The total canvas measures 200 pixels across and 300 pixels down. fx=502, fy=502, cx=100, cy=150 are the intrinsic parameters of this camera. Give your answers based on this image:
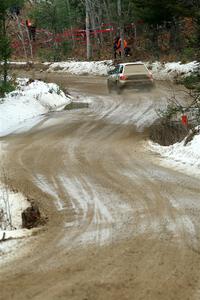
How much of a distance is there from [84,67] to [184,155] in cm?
3324

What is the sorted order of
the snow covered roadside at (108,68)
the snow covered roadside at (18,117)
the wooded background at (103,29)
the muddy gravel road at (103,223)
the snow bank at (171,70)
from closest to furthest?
the muddy gravel road at (103,223), the snow covered roadside at (18,117), the snow bank at (171,70), the snow covered roadside at (108,68), the wooded background at (103,29)

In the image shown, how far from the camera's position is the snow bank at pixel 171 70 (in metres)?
29.5

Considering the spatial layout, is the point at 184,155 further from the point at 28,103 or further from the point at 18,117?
the point at 28,103

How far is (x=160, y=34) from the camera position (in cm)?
4234

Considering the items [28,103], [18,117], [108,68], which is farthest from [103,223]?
[108,68]

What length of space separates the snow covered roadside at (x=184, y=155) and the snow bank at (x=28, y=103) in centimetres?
629

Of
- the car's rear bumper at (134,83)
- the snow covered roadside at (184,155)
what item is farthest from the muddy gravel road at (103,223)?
the car's rear bumper at (134,83)

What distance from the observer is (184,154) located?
436 inches

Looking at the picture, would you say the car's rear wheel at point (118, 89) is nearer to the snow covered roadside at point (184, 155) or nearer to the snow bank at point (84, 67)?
the snow covered roadside at point (184, 155)

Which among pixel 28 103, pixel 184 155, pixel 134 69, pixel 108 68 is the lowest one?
pixel 184 155

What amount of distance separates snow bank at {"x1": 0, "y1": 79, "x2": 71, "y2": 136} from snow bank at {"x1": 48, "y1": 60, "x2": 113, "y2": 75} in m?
16.1

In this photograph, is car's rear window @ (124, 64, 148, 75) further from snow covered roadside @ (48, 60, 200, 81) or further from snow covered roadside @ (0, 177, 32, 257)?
snow covered roadside @ (0, 177, 32, 257)

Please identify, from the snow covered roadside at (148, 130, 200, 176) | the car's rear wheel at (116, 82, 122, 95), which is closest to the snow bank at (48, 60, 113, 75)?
the car's rear wheel at (116, 82, 122, 95)

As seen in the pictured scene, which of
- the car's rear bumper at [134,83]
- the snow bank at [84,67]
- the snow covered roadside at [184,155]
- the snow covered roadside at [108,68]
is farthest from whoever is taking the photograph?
the snow bank at [84,67]
